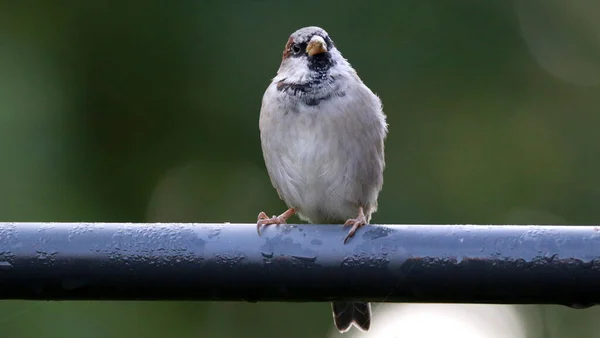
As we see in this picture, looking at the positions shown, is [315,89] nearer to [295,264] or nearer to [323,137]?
[323,137]

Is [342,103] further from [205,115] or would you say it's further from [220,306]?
[220,306]

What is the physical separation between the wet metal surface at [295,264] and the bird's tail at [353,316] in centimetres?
177

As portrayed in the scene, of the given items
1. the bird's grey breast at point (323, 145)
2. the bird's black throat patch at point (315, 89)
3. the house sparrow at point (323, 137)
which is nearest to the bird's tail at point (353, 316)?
the house sparrow at point (323, 137)

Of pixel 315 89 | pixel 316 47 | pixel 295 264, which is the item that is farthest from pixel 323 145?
pixel 295 264

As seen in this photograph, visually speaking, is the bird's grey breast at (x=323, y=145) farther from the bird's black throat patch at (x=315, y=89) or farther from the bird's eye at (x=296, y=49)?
the bird's eye at (x=296, y=49)

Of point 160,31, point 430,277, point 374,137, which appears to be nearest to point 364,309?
point 374,137

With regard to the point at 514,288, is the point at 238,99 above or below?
above

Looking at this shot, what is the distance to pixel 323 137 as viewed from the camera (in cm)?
362

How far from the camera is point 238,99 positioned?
230 inches

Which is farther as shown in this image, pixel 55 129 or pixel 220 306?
pixel 220 306

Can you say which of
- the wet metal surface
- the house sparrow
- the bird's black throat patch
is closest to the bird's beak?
the house sparrow

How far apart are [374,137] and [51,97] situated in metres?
2.19

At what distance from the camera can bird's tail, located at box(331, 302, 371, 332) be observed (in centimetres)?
360

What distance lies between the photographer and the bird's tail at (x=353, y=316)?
3600 millimetres
